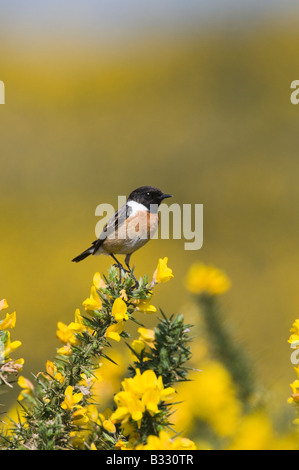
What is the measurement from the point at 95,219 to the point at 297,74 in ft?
32.0

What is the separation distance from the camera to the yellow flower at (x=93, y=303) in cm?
175

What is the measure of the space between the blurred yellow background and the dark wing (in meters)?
3.95

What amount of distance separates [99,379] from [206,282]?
5.96 feet

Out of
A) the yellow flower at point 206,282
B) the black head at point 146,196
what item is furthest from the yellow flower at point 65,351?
the black head at point 146,196

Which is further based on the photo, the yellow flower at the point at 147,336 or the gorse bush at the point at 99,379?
the yellow flower at the point at 147,336

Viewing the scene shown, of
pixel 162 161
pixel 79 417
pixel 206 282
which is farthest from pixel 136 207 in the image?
pixel 162 161

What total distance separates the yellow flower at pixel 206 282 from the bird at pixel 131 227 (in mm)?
484

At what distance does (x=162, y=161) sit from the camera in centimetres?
1519

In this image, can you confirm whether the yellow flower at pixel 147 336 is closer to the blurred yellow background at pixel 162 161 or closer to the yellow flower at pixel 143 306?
the yellow flower at pixel 143 306

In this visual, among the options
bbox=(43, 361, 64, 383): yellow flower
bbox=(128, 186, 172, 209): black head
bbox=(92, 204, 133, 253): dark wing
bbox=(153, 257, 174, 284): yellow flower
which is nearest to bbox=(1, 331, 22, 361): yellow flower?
bbox=(43, 361, 64, 383): yellow flower

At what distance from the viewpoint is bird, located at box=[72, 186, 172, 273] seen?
3693 mm

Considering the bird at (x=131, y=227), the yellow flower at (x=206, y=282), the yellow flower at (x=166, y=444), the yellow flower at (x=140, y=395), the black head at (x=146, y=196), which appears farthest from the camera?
the black head at (x=146, y=196)

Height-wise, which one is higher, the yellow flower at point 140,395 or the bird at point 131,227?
the bird at point 131,227
